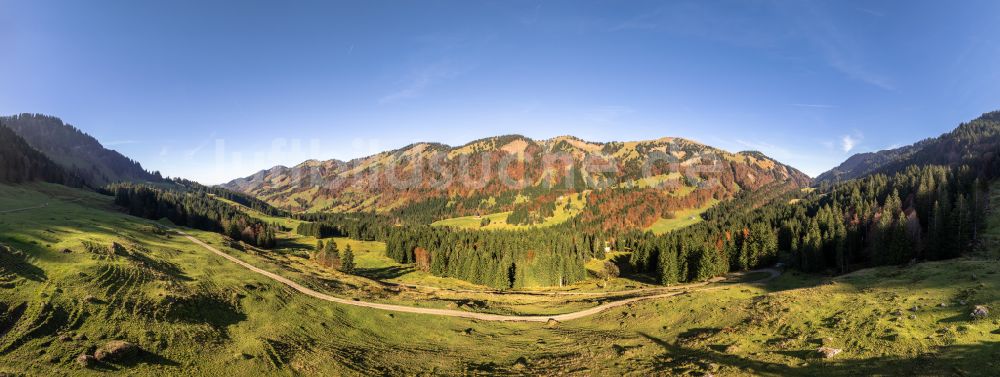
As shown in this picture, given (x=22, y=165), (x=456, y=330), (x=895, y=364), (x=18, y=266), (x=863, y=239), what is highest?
(x=22, y=165)

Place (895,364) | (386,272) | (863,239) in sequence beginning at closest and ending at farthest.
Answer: (895,364), (863,239), (386,272)

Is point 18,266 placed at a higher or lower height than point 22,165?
lower

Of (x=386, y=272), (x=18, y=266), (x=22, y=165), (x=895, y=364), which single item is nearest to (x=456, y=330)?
(x=895, y=364)

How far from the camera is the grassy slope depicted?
99.1 ft

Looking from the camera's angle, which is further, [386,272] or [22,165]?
[22,165]

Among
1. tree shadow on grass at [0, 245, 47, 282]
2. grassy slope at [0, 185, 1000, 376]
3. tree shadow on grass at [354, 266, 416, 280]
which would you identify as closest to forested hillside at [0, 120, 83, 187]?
tree shadow on grass at [354, 266, 416, 280]

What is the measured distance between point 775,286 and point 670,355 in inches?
2470

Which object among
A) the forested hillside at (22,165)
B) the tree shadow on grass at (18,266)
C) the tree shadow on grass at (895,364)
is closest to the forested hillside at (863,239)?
the tree shadow on grass at (895,364)

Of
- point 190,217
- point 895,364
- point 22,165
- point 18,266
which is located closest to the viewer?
point 895,364

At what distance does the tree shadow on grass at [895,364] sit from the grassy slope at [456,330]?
128mm

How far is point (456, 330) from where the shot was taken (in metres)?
55.8

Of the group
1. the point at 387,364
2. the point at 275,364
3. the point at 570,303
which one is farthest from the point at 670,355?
the point at 570,303

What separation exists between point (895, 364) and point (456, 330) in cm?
4554

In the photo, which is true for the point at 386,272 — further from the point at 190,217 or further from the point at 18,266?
the point at 190,217
